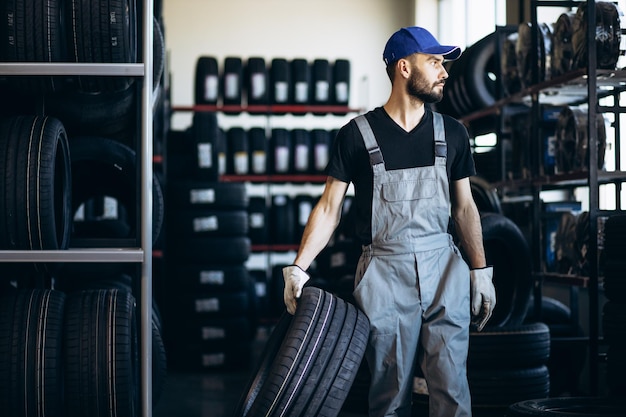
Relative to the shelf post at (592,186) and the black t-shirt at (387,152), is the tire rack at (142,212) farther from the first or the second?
the shelf post at (592,186)

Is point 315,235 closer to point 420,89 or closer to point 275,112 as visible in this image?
point 420,89

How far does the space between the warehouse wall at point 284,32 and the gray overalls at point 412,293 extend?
7920 mm

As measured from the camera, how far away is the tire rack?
10.5 feet

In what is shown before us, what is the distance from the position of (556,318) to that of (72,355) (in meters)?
3.61

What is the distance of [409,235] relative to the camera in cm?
316

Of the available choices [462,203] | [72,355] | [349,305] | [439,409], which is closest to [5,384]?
[72,355]

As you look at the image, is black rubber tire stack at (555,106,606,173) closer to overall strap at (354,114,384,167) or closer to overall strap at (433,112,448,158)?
overall strap at (433,112,448,158)

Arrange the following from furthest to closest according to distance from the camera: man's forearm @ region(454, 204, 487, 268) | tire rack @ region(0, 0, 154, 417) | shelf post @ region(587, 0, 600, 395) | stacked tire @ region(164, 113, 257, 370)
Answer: stacked tire @ region(164, 113, 257, 370) → shelf post @ region(587, 0, 600, 395) → man's forearm @ region(454, 204, 487, 268) → tire rack @ region(0, 0, 154, 417)

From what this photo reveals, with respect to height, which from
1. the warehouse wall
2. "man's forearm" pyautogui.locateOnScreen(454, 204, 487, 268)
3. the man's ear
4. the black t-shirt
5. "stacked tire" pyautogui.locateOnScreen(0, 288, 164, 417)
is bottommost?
"stacked tire" pyautogui.locateOnScreen(0, 288, 164, 417)

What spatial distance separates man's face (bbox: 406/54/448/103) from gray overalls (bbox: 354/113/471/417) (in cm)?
13

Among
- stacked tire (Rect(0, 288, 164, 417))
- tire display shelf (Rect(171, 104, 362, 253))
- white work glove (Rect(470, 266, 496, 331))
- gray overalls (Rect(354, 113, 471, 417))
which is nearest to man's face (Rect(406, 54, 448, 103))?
gray overalls (Rect(354, 113, 471, 417))

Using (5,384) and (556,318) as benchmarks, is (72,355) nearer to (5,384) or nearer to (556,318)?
(5,384)

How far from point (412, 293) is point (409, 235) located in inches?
8.2

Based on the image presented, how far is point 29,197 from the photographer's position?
324 cm
